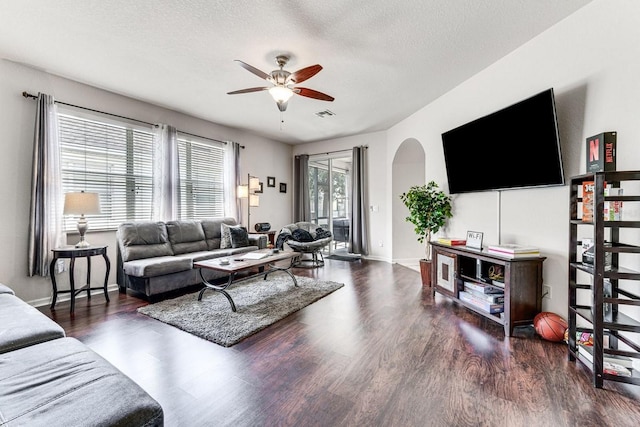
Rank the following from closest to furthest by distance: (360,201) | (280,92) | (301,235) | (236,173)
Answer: (280,92), (301,235), (236,173), (360,201)

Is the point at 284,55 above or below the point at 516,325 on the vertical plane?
above

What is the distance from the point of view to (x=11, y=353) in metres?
1.30

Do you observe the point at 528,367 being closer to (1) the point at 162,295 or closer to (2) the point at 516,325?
(2) the point at 516,325

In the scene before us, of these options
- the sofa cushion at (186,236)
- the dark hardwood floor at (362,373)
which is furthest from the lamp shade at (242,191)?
the dark hardwood floor at (362,373)

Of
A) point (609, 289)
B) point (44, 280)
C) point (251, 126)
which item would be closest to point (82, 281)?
point (44, 280)

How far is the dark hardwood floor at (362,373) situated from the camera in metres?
1.51

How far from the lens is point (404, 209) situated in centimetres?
562

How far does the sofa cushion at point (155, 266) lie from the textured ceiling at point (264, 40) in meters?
2.22

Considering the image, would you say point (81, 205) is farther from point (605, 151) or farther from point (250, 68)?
point (605, 151)

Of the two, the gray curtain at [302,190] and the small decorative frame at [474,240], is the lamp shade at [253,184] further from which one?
the small decorative frame at [474,240]

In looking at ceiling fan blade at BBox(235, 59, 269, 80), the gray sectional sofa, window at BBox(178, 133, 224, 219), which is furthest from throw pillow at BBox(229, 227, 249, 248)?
the gray sectional sofa

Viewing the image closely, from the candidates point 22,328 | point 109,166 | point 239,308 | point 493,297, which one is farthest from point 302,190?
point 22,328

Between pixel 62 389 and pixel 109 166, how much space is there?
12.2 ft

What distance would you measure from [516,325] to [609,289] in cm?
77
